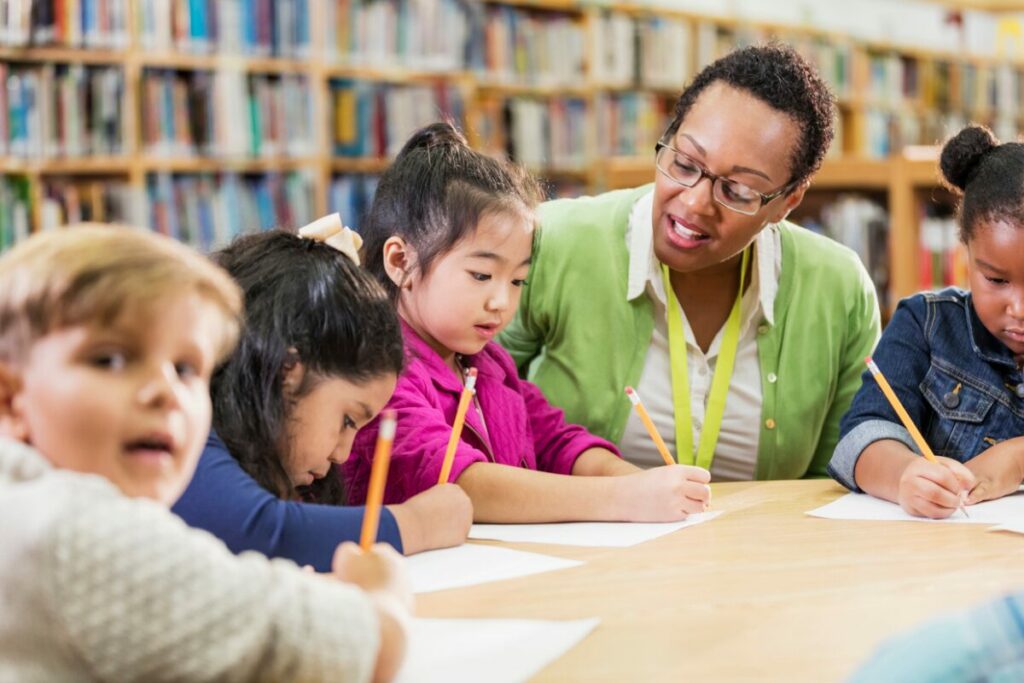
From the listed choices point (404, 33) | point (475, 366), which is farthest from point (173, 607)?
point (404, 33)

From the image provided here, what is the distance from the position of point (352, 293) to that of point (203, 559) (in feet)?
1.93

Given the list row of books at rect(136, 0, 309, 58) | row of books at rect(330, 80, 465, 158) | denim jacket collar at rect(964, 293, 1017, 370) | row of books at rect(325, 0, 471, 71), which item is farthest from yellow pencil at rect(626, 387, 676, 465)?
row of books at rect(325, 0, 471, 71)

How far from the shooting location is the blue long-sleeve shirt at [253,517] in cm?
112

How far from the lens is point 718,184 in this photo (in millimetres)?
1852

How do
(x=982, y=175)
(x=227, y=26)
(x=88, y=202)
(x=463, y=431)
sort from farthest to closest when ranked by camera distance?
(x=227, y=26) < (x=88, y=202) < (x=982, y=175) < (x=463, y=431)

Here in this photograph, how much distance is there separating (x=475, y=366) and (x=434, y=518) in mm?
458

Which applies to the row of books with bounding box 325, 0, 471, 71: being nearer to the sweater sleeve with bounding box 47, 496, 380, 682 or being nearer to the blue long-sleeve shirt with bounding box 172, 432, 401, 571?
the blue long-sleeve shirt with bounding box 172, 432, 401, 571

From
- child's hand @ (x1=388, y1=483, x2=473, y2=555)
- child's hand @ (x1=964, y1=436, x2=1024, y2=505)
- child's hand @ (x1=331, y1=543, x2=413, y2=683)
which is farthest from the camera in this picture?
child's hand @ (x1=964, y1=436, x2=1024, y2=505)

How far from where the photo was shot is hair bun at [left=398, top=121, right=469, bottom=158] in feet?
5.70

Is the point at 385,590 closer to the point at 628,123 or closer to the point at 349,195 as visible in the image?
the point at 349,195

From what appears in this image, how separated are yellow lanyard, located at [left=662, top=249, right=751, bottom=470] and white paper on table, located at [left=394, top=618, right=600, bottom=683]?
3.37 feet

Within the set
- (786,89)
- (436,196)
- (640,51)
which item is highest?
(640,51)

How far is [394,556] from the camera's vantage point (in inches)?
37.1

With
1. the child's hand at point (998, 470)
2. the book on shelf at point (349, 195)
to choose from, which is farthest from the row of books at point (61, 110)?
the child's hand at point (998, 470)
